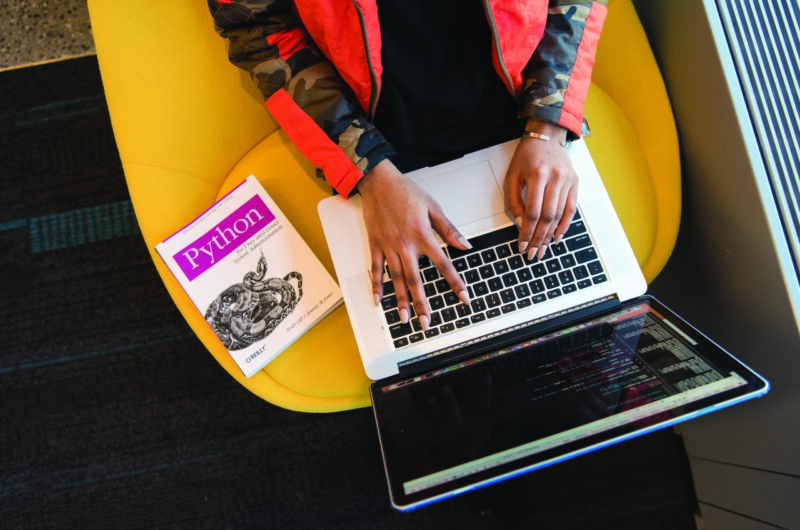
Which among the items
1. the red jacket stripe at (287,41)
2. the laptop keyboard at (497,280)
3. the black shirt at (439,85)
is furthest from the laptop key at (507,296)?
the red jacket stripe at (287,41)

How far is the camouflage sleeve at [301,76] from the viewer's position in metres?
0.81

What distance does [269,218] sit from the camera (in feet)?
2.98

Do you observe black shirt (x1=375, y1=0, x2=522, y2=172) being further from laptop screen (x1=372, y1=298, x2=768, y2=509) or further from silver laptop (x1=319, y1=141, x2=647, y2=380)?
laptop screen (x1=372, y1=298, x2=768, y2=509)

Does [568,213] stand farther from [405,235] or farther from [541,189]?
[405,235]

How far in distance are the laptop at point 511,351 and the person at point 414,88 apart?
0.11 feet

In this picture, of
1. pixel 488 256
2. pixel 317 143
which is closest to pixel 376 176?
pixel 317 143

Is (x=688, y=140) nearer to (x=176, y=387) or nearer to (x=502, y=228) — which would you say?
(x=502, y=228)

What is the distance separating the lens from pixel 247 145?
0.97 m

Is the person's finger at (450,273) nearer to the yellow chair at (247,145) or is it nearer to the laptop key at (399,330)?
the laptop key at (399,330)

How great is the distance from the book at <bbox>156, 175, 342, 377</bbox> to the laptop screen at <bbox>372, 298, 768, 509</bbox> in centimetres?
19

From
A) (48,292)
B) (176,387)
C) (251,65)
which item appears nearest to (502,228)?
(251,65)

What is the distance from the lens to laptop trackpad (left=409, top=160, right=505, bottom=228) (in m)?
0.85

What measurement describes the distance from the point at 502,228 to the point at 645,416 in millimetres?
325

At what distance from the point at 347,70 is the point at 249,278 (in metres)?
0.36
